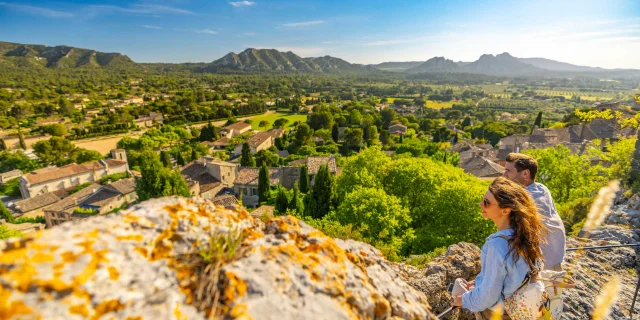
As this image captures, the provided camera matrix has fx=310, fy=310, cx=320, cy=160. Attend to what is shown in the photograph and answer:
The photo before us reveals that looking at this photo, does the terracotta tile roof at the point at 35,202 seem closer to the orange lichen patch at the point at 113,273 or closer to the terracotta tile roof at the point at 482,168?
the orange lichen patch at the point at 113,273

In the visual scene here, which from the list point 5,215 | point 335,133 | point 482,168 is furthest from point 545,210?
point 335,133

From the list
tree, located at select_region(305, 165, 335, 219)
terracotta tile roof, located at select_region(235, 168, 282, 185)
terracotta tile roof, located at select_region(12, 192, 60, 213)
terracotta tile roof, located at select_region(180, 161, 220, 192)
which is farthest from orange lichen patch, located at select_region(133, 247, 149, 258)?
terracotta tile roof, located at select_region(12, 192, 60, 213)

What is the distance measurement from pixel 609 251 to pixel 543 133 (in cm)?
5505

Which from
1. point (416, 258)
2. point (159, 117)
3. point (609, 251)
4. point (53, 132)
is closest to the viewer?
point (609, 251)

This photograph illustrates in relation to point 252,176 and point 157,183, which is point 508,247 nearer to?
point 157,183

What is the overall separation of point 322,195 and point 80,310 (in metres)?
26.7

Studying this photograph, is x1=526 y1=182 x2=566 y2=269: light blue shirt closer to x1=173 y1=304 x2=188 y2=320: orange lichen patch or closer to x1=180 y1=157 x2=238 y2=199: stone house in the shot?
x1=173 y1=304 x2=188 y2=320: orange lichen patch

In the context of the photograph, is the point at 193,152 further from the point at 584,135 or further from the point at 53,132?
the point at 584,135

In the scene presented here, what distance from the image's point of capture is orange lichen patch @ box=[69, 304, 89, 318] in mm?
1698

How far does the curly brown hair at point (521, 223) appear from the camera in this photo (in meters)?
3.16

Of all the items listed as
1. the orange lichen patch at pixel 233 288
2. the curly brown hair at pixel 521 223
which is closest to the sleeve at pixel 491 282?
the curly brown hair at pixel 521 223

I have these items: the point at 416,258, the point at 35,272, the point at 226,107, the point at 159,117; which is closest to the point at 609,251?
the point at 416,258

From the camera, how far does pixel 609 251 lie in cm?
753

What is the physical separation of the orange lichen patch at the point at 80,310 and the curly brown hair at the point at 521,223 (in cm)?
355
